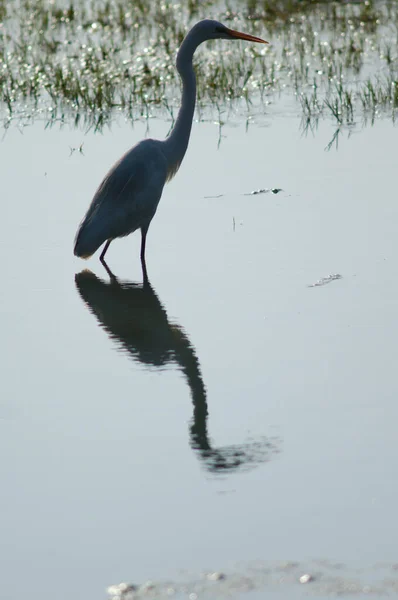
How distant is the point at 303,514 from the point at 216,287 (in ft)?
7.99

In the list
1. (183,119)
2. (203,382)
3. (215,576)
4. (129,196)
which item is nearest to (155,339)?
(203,382)

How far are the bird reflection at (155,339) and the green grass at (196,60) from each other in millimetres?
3801

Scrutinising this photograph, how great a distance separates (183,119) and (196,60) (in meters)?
5.13

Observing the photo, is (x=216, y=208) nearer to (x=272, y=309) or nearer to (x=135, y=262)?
(x=135, y=262)

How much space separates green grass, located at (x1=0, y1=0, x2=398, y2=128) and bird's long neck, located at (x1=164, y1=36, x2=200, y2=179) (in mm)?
2472

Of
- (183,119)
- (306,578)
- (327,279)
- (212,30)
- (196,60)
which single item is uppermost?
(212,30)

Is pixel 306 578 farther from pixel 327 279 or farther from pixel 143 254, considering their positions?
pixel 143 254

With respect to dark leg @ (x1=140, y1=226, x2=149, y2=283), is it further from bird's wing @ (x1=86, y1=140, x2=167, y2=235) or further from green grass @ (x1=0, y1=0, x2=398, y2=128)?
green grass @ (x1=0, y1=0, x2=398, y2=128)

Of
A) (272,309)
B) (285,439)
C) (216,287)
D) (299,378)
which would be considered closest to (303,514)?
(285,439)

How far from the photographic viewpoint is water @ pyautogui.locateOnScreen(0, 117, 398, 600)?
296 centimetres

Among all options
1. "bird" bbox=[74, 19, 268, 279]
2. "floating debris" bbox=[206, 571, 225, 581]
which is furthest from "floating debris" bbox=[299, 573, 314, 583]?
"bird" bbox=[74, 19, 268, 279]

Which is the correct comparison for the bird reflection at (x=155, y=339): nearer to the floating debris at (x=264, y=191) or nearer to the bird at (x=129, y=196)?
the bird at (x=129, y=196)

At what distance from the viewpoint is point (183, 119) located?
6.69 meters

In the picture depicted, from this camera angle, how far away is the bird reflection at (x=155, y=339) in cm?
349
